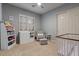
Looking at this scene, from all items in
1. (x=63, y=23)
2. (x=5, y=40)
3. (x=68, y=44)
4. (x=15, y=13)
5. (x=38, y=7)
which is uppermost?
(x=38, y=7)

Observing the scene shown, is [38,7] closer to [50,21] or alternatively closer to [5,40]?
[50,21]

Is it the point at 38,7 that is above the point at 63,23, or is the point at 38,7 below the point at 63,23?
above

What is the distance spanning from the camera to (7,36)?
88.0 inches

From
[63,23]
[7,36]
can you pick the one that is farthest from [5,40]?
[63,23]

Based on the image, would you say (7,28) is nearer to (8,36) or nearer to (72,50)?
(8,36)

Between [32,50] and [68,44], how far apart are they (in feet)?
2.64

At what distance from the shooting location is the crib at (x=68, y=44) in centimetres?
204

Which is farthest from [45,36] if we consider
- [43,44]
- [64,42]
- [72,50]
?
[72,50]

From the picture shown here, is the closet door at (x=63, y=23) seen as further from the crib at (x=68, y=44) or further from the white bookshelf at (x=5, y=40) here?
the white bookshelf at (x=5, y=40)

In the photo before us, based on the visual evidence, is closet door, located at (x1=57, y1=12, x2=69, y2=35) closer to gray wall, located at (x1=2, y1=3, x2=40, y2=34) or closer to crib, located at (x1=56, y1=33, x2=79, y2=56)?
crib, located at (x1=56, y1=33, x2=79, y2=56)

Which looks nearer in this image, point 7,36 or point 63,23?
point 63,23

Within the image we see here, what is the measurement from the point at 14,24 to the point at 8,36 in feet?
1.18

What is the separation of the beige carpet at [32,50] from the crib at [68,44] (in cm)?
14

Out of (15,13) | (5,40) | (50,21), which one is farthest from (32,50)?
(15,13)
